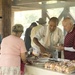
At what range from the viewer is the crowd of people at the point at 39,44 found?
2.51 metres

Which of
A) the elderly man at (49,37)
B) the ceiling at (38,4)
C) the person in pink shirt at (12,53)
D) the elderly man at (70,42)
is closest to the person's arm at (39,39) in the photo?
the elderly man at (49,37)

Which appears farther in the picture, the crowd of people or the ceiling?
Answer: the ceiling

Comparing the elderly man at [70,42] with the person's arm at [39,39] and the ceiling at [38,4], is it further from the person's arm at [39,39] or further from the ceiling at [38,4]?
the ceiling at [38,4]

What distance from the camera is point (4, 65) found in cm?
253

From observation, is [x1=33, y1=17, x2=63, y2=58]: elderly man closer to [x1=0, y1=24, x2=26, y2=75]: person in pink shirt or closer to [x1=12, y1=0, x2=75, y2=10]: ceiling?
[x1=0, y1=24, x2=26, y2=75]: person in pink shirt

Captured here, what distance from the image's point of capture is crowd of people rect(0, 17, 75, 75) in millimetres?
2508

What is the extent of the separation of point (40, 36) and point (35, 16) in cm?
208

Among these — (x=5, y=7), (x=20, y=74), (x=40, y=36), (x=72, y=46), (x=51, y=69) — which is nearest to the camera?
(x=51, y=69)

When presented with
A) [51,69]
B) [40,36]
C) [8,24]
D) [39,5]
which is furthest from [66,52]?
[39,5]

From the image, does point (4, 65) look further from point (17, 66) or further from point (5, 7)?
point (5, 7)

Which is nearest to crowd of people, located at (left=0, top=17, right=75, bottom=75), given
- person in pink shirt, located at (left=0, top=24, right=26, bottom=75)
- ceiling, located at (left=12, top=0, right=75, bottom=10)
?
person in pink shirt, located at (left=0, top=24, right=26, bottom=75)

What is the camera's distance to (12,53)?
2.51 m

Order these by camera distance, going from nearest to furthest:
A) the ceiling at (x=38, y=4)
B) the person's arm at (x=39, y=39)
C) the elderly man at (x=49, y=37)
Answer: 1. the person's arm at (x=39, y=39)
2. the elderly man at (x=49, y=37)
3. the ceiling at (x=38, y=4)

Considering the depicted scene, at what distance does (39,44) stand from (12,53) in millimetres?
839
